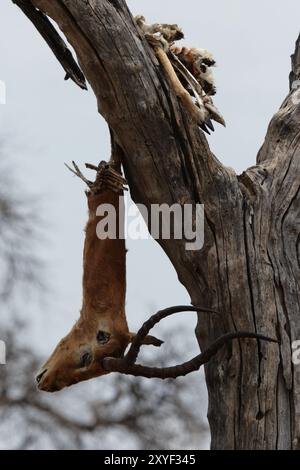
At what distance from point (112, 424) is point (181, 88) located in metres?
6.15

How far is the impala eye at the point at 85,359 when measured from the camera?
470 cm

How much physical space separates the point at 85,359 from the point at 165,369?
16.0 inches

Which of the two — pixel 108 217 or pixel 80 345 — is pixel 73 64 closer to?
Answer: pixel 108 217

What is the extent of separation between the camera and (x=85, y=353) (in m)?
4.72

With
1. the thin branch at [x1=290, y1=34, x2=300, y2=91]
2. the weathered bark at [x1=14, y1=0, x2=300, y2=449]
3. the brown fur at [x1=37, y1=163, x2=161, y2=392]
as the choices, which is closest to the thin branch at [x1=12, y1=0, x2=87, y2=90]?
the weathered bark at [x1=14, y1=0, x2=300, y2=449]

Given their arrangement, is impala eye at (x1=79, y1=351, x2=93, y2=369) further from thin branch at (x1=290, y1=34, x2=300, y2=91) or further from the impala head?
thin branch at (x1=290, y1=34, x2=300, y2=91)

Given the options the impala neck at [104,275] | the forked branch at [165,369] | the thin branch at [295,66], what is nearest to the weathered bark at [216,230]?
the forked branch at [165,369]

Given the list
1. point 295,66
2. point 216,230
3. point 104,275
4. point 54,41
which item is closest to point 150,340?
point 104,275

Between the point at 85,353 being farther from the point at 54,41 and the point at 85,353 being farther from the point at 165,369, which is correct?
the point at 54,41

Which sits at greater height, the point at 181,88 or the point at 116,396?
the point at 181,88

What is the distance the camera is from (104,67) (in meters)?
4.61

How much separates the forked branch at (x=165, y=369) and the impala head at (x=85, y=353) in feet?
0.28

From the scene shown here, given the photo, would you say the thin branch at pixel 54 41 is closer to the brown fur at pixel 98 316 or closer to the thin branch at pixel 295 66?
the brown fur at pixel 98 316

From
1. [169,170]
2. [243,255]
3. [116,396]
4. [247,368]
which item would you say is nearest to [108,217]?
[169,170]
